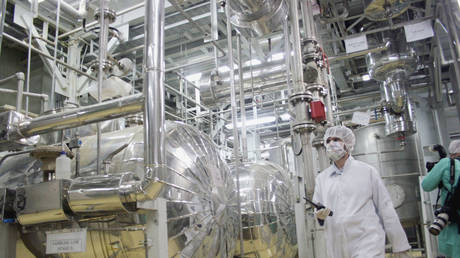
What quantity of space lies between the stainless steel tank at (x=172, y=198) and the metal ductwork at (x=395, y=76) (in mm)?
4009

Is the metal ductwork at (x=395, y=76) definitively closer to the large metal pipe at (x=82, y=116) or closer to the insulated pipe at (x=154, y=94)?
the insulated pipe at (x=154, y=94)

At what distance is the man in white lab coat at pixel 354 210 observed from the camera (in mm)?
2260

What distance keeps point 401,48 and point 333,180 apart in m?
3.95

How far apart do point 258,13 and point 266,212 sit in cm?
190

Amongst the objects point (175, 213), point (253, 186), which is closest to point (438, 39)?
point (253, 186)

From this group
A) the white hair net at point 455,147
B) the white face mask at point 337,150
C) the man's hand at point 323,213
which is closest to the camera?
the man's hand at point 323,213

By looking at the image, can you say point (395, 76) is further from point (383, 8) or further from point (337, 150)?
point (337, 150)

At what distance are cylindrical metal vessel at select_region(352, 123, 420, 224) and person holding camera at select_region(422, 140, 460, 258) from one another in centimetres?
374

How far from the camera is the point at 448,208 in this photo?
9.71 ft

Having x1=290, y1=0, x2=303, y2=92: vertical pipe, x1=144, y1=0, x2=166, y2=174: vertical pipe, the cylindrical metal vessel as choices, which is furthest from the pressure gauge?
x1=144, y1=0, x2=166, y2=174: vertical pipe

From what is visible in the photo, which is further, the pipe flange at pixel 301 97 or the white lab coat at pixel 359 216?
the pipe flange at pixel 301 97

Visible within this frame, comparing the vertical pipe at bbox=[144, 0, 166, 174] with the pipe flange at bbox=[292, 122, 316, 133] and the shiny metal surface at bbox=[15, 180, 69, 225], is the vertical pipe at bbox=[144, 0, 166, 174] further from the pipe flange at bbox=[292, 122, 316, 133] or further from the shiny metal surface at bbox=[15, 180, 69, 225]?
the pipe flange at bbox=[292, 122, 316, 133]

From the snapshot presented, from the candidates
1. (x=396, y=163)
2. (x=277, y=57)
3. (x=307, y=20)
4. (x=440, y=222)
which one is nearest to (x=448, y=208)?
(x=440, y=222)

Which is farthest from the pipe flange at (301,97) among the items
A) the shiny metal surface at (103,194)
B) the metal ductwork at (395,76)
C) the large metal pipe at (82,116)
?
the metal ductwork at (395,76)
